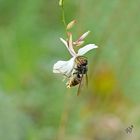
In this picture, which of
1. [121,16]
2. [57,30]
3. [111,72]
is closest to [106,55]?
[111,72]

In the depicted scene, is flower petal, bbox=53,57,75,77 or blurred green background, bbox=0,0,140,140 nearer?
flower petal, bbox=53,57,75,77

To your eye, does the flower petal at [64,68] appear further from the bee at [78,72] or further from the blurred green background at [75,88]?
the blurred green background at [75,88]

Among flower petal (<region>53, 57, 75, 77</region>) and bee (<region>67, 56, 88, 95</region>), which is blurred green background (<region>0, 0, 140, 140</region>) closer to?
bee (<region>67, 56, 88, 95</region>)

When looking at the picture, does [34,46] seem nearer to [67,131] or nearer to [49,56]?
[49,56]

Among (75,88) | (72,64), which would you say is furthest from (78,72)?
(75,88)

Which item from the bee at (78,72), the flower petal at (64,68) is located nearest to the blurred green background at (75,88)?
the bee at (78,72)

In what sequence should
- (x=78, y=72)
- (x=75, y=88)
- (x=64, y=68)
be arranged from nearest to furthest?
(x=64, y=68) → (x=78, y=72) → (x=75, y=88)

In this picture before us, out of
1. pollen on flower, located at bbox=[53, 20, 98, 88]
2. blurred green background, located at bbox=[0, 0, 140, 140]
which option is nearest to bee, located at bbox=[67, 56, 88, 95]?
pollen on flower, located at bbox=[53, 20, 98, 88]

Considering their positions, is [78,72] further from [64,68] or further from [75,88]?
[75,88]
